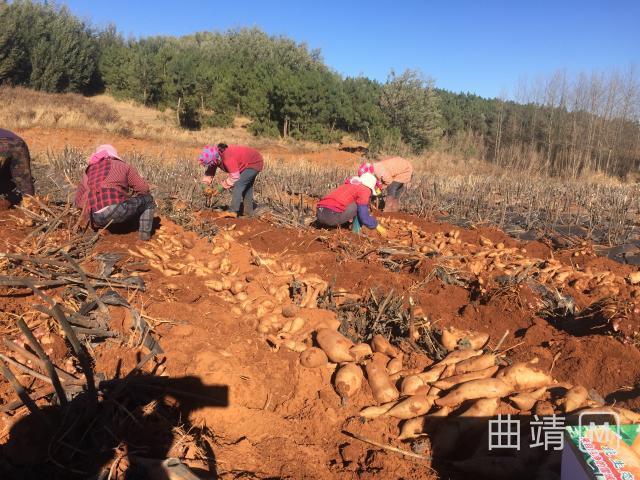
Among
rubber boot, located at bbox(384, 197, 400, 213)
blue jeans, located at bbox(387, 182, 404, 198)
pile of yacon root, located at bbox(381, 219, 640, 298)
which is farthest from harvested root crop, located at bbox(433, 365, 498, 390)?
blue jeans, located at bbox(387, 182, 404, 198)

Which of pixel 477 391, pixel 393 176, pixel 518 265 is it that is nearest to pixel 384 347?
pixel 477 391

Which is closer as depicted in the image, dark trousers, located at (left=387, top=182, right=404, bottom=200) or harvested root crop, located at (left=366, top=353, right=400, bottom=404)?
harvested root crop, located at (left=366, top=353, right=400, bottom=404)

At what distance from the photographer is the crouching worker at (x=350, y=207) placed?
516cm

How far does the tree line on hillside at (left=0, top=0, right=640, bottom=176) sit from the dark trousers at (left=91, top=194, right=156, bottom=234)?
16776mm

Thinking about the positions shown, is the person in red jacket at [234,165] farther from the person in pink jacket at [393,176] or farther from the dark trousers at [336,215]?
the person in pink jacket at [393,176]

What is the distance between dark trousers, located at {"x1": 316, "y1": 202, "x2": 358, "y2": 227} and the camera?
5.20 meters

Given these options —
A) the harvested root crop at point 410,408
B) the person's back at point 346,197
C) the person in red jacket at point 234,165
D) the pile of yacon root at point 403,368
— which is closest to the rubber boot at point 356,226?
the person's back at point 346,197

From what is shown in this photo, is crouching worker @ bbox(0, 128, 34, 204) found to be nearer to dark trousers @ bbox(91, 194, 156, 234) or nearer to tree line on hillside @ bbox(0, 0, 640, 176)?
dark trousers @ bbox(91, 194, 156, 234)

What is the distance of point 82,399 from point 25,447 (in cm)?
27

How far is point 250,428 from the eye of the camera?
2.33m

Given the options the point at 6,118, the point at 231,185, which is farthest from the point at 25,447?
the point at 6,118

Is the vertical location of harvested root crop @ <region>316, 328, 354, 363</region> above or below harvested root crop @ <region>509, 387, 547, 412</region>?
below

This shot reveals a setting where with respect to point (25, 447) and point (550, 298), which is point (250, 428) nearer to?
point (25, 447)

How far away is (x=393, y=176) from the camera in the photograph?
23.8ft
